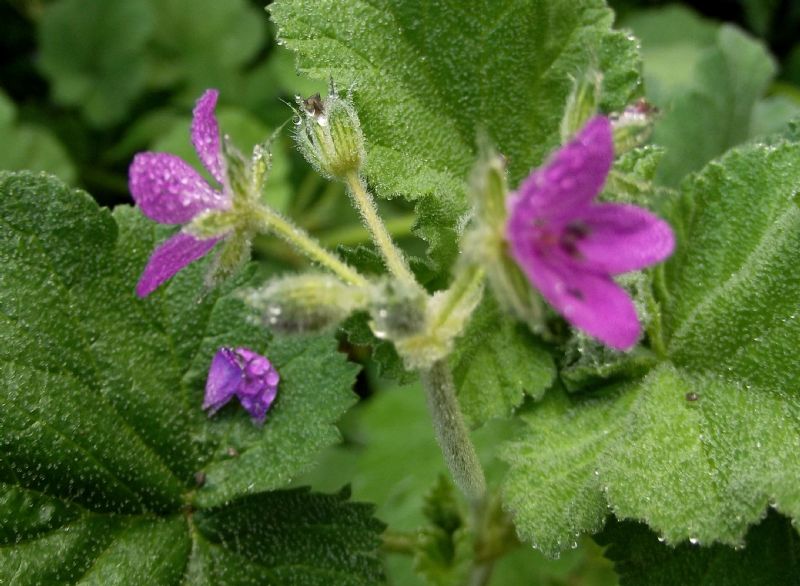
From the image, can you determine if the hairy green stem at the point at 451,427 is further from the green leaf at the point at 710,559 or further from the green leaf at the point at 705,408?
the green leaf at the point at 710,559

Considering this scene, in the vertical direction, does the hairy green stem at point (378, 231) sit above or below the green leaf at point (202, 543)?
above

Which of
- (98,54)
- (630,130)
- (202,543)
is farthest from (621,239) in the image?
(98,54)

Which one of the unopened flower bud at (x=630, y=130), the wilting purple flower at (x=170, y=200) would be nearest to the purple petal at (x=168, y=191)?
the wilting purple flower at (x=170, y=200)

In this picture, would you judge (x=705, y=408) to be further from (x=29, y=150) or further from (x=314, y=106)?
(x=29, y=150)

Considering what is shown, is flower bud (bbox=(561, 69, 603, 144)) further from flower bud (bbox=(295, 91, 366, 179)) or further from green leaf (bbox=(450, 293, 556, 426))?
green leaf (bbox=(450, 293, 556, 426))

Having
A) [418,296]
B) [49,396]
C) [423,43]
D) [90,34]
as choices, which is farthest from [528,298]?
[90,34]
